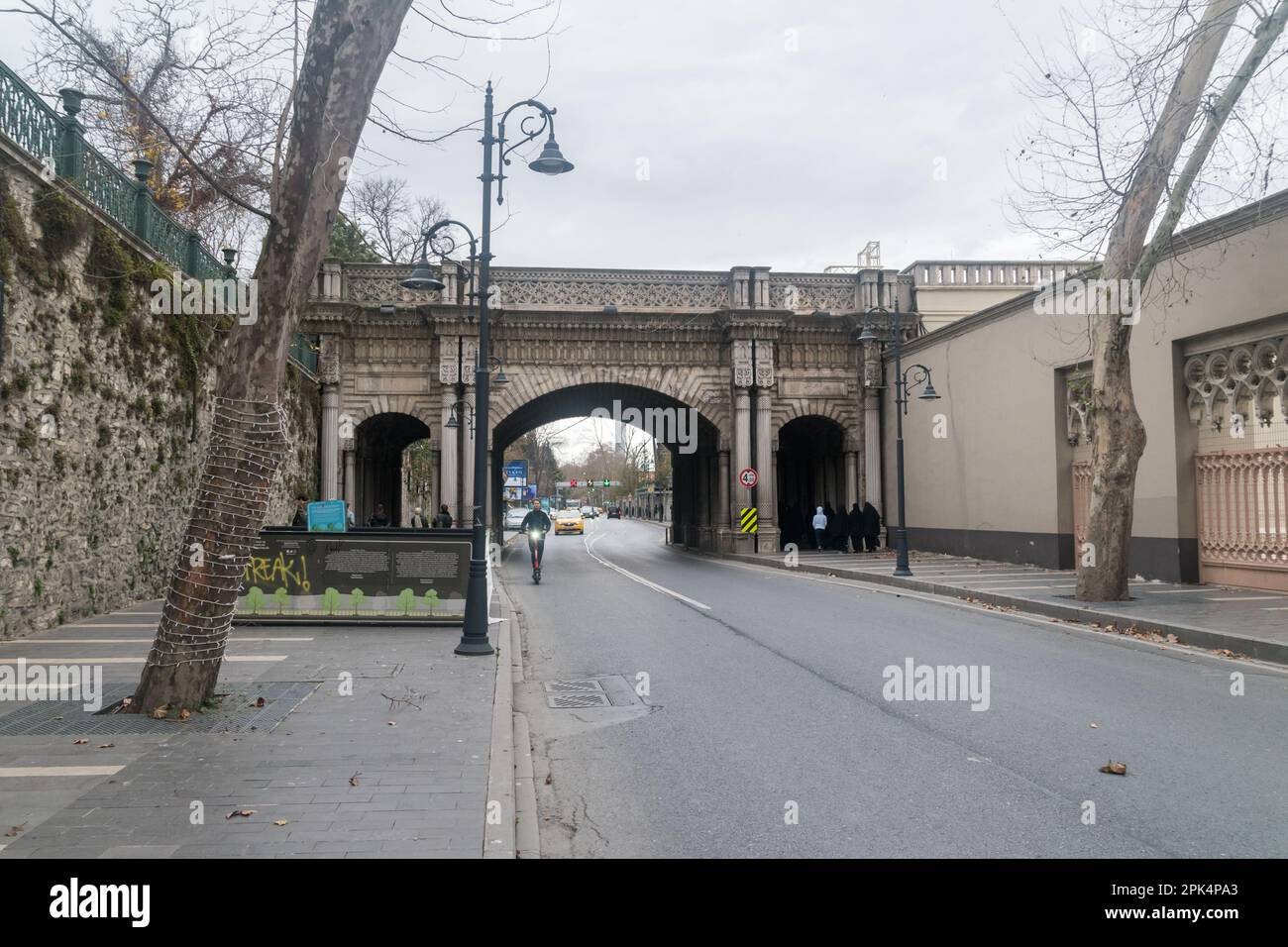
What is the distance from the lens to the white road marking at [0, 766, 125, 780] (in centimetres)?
528

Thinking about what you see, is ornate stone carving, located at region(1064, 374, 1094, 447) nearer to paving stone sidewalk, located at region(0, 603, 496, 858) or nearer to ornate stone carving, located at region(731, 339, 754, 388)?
ornate stone carving, located at region(731, 339, 754, 388)

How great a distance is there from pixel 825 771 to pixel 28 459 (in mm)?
10007

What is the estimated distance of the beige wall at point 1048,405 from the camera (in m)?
15.2

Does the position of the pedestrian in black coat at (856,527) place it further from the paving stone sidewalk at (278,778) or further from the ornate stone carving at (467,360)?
the paving stone sidewalk at (278,778)

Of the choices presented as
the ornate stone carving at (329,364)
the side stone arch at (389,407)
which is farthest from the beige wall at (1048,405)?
the ornate stone carving at (329,364)

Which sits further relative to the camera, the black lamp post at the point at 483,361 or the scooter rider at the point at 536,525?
the scooter rider at the point at 536,525

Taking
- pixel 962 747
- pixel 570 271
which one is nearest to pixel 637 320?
pixel 570 271

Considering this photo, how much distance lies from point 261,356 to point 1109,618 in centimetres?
1107

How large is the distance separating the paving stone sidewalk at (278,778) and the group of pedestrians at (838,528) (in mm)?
24319

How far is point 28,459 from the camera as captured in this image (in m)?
10.7

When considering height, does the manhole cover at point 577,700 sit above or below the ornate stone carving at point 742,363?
below

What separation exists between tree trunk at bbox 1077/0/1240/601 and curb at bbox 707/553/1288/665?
0.77 meters

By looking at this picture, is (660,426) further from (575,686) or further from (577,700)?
(577,700)

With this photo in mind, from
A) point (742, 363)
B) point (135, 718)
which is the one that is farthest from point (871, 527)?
point (135, 718)
